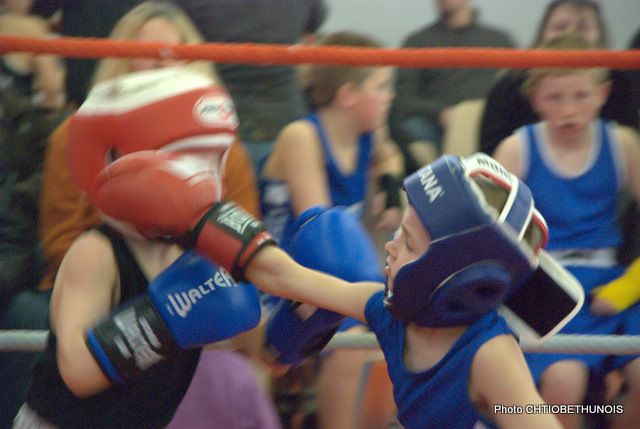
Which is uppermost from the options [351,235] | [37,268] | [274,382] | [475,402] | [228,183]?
[351,235]

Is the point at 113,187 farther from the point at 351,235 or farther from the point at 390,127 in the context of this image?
the point at 390,127

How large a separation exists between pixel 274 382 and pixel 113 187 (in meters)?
0.95

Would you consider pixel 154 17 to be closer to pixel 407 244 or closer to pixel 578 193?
pixel 578 193

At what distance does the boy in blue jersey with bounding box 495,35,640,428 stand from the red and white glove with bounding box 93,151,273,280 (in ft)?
3.25

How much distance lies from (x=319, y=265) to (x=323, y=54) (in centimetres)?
53

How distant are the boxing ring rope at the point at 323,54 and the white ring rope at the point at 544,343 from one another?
0.46m

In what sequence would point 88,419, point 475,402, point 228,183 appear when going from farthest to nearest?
point 228,183, point 88,419, point 475,402

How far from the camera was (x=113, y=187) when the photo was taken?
48.1 inches

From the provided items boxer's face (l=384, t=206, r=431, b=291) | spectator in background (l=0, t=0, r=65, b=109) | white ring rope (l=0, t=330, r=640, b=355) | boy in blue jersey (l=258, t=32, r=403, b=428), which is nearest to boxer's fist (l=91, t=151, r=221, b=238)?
boxer's face (l=384, t=206, r=431, b=291)

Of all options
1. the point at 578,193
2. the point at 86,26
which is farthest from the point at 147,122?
the point at 86,26

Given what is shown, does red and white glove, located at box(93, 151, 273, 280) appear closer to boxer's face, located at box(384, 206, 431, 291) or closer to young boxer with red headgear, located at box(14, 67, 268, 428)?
young boxer with red headgear, located at box(14, 67, 268, 428)

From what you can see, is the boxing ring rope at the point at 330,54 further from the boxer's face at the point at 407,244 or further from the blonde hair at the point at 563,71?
the boxer's face at the point at 407,244

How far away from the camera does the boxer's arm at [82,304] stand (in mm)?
1251

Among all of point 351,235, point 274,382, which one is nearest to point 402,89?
point 274,382
